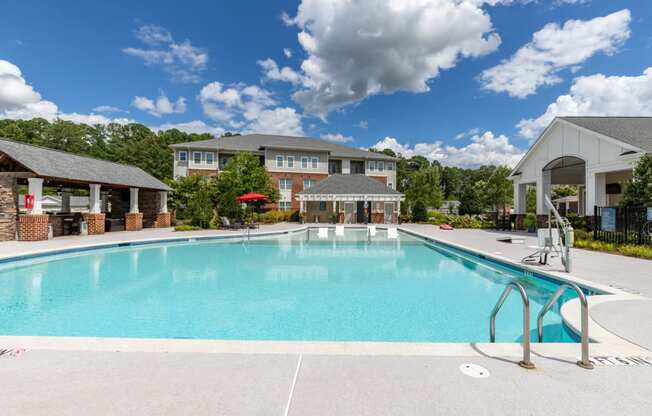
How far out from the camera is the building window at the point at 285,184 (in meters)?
37.8

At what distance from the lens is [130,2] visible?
56.4ft

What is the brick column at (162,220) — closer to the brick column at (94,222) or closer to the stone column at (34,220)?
the brick column at (94,222)

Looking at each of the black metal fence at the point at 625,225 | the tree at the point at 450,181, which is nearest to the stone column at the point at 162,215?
the black metal fence at the point at 625,225

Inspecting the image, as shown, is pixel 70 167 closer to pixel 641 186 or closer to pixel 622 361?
pixel 622 361

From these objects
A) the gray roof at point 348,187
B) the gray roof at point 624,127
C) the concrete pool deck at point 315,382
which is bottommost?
the concrete pool deck at point 315,382

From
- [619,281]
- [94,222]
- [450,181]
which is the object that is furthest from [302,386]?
[450,181]

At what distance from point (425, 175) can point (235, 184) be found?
2516 centimetres

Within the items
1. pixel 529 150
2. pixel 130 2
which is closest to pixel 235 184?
pixel 130 2

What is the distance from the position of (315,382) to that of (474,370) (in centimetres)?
172

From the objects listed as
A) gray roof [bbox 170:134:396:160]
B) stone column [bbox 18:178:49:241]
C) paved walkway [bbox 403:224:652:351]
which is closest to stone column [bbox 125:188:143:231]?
stone column [bbox 18:178:49:241]

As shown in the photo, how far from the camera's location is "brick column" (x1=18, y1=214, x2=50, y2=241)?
15.2 m

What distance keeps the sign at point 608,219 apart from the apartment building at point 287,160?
2245cm

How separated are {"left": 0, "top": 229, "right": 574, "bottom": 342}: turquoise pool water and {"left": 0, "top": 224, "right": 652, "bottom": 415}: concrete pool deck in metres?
1.80

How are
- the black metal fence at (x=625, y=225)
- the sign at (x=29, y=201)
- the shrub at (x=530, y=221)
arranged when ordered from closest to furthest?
the black metal fence at (x=625, y=225) < the sign at (x=29, y=201) < the shrub at (x=530, y=221)
